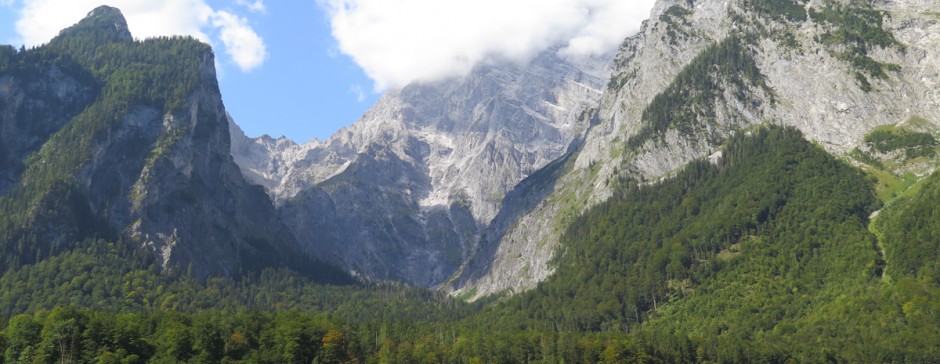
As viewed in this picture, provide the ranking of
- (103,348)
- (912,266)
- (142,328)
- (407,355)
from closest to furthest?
(103,348) → (142,328) → (407,355) → (912,266)

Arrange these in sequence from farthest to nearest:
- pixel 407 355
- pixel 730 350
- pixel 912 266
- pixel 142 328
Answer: pixel 912 266
pixel 730 350
pixel 407 355
pixel 142 328

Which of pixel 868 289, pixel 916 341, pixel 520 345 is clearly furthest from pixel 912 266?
pixel 520 345

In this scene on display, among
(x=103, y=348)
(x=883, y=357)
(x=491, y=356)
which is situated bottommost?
(x=883, y=357)

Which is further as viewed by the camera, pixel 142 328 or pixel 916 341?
pixel 916 341

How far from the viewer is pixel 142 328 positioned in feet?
506

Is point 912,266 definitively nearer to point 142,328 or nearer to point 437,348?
point 437,348

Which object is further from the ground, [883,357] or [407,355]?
[407,355]

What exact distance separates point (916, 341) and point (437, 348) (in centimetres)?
10231

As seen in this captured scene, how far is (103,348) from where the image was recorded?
139625 millimetres

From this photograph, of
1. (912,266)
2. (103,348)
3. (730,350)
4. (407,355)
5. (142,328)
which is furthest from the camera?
(912,266)

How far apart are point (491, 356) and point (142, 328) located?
7061 cm

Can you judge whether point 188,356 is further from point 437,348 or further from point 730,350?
point 730,350

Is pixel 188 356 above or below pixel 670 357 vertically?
above

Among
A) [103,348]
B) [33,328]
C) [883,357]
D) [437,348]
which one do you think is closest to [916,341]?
[883,357]
